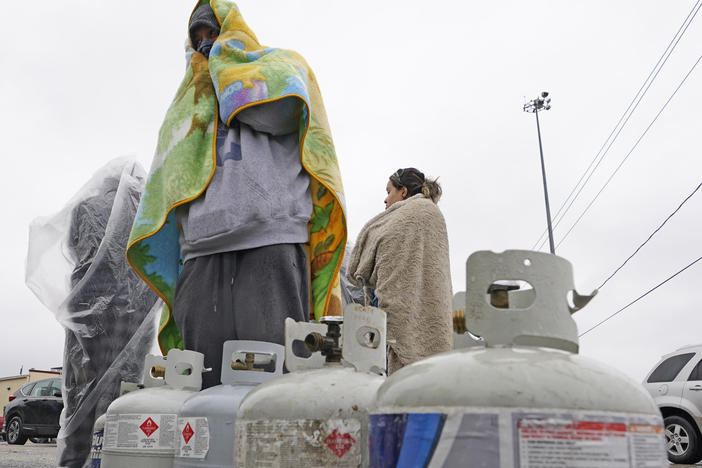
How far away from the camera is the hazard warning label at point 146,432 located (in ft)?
5.41

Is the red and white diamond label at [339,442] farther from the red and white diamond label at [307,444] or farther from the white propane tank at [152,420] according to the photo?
the white propane tank at [152,420]

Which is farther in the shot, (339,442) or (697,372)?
(697,372)

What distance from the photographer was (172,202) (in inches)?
82.7

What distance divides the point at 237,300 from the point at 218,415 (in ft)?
1.83

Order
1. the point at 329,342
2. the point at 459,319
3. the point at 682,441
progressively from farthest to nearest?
the point at 682,441
the point at 329,342
the point at 459,319

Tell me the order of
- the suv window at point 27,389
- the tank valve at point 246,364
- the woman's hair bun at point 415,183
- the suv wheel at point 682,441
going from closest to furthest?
the tank valve at point 246,364, the woman's hair bun at point 415,183, the suv wheel at point 682,441, the suv window at point 27,389

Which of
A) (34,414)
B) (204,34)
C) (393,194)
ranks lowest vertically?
(34,414)

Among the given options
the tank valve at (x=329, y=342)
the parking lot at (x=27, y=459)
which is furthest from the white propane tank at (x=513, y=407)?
the parking lot at (x=27, y=459)

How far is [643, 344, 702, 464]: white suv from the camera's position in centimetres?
608

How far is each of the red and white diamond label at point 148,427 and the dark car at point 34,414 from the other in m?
9.92

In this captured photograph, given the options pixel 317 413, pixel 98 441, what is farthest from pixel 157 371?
pixel 317 413

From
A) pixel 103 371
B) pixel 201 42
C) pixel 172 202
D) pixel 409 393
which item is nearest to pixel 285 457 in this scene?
pixel 409 393

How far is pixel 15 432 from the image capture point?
34.5 ft

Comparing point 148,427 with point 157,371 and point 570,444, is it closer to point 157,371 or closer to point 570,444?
point 157,371
